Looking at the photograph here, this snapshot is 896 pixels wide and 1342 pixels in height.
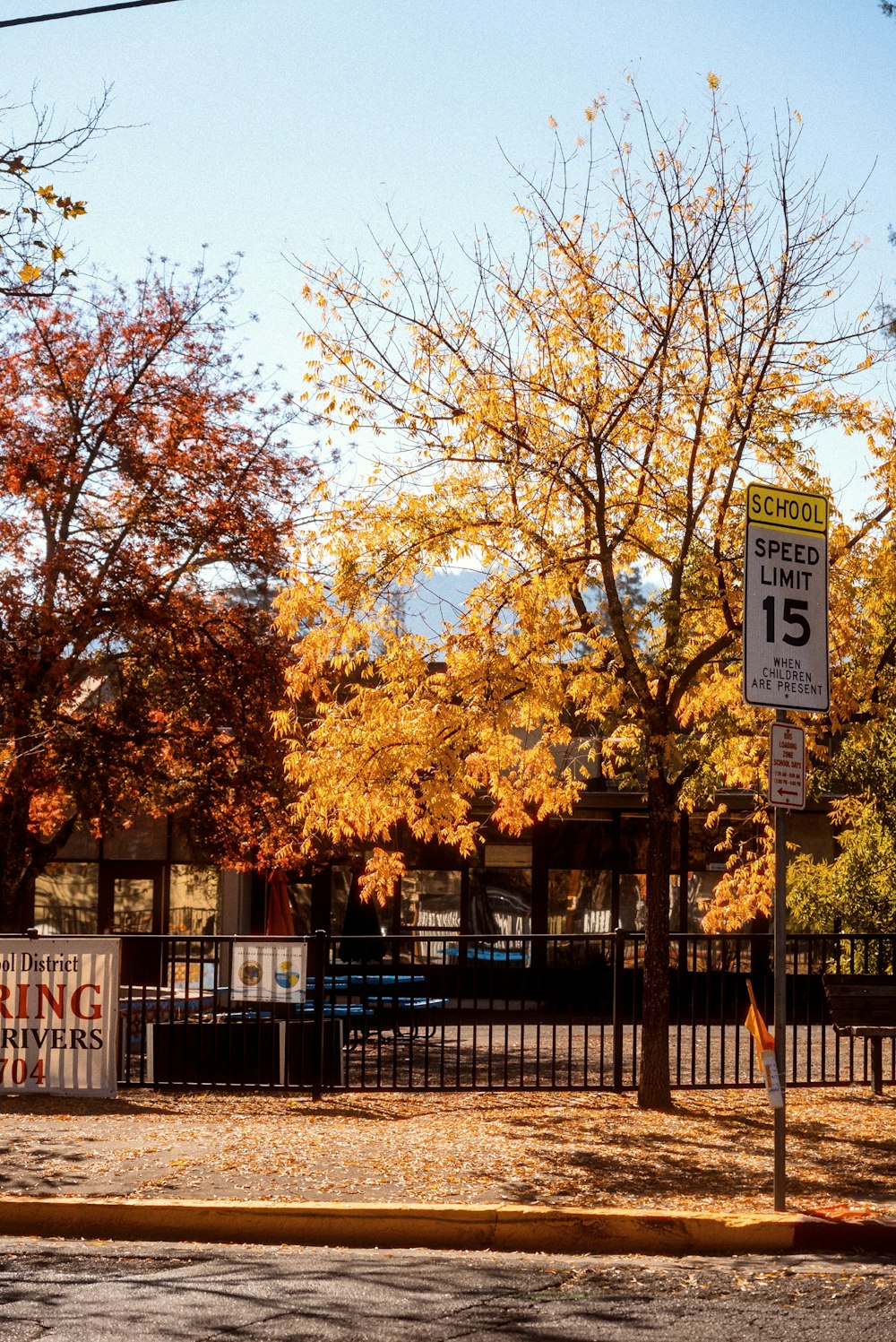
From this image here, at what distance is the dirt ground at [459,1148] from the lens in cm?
849

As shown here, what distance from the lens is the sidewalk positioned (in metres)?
7.85

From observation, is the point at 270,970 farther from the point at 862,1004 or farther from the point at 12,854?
the point at 12,854

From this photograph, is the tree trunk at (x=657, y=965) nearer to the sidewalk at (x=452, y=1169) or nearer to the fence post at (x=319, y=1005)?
the sidewalk at (x=452, y=1169)

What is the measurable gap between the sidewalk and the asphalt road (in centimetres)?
26

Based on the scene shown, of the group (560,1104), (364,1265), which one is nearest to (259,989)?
(560,1104)

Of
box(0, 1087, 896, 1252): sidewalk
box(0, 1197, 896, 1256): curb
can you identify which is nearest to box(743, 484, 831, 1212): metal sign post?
box(0, 1197, 896, 1256): curb

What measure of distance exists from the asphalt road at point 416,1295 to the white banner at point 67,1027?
4.12 metres

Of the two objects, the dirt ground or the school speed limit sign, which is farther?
the dirt ground

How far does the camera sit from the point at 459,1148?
32.1 ft

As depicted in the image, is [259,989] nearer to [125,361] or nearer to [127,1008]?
[127,1008]

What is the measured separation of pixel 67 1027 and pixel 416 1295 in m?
5.96

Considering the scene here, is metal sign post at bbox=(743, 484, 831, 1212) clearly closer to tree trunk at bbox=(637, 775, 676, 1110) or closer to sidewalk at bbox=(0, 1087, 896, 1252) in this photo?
sidewalk at bbox=(0, 1087, 896, 1252)

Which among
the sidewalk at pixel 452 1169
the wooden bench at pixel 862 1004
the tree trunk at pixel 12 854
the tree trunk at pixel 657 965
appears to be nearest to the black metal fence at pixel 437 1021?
the tree trunk at pixel 657 965

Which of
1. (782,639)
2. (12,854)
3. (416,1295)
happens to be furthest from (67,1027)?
(782,639)
